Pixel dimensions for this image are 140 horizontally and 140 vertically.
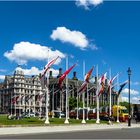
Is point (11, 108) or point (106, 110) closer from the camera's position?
point (106, 110)

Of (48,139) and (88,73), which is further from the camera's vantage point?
(88,73)

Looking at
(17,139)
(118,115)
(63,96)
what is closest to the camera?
(17,139)

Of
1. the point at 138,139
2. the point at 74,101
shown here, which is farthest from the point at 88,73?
the point at 74,101

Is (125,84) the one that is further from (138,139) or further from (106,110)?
(138,139)

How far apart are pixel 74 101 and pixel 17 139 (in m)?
133

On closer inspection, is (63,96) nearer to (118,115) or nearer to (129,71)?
(118,115)

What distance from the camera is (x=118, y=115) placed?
8538 cm

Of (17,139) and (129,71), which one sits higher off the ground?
(129,71)

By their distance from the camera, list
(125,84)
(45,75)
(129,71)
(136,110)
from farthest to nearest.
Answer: (136,110) → (125,84) → (129,71) → (45,75)

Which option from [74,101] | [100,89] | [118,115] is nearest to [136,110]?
[118,115]

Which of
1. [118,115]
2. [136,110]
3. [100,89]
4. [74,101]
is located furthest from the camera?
[74,101]

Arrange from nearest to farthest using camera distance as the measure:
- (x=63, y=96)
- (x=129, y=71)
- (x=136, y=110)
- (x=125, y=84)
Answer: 1. (x=129, y=71)
2. (x=125, y=84)
3. (x=136, y=110)
4. (x=63, y=96)

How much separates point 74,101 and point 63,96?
3333 cm

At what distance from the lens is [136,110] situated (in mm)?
98250
